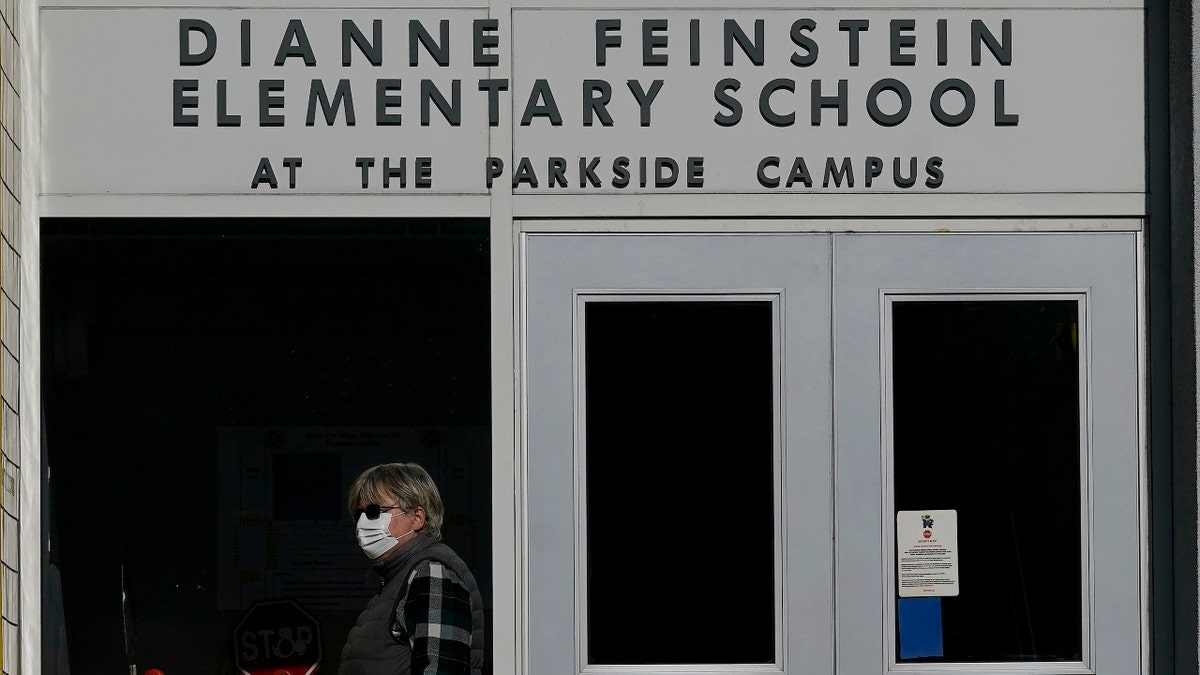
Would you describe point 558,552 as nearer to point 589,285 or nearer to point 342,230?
point 589,285

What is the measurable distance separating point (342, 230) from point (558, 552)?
59.7 inches

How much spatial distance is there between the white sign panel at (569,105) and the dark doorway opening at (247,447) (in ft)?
6.04

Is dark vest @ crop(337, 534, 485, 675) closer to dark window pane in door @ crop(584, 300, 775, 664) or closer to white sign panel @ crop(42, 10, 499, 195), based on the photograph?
dark window pane in door @ crop(584, 300, 775, 664)

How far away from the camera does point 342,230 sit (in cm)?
548

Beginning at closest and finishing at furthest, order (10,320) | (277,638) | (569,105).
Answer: (10,320) → (569,105) → (277,638)

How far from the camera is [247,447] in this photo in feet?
23.0

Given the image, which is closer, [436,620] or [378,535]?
[436,620]

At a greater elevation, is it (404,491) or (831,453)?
(831,453)

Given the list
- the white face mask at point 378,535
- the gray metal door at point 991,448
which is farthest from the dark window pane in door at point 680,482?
the white face mask at point 378,535

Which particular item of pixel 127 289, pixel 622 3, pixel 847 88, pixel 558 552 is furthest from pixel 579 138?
pixel 127 289

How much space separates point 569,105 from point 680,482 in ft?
4.39

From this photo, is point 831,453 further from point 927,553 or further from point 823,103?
point 823,103

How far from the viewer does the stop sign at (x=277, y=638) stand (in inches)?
275

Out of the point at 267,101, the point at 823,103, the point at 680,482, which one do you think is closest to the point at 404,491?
the point at 680,482
